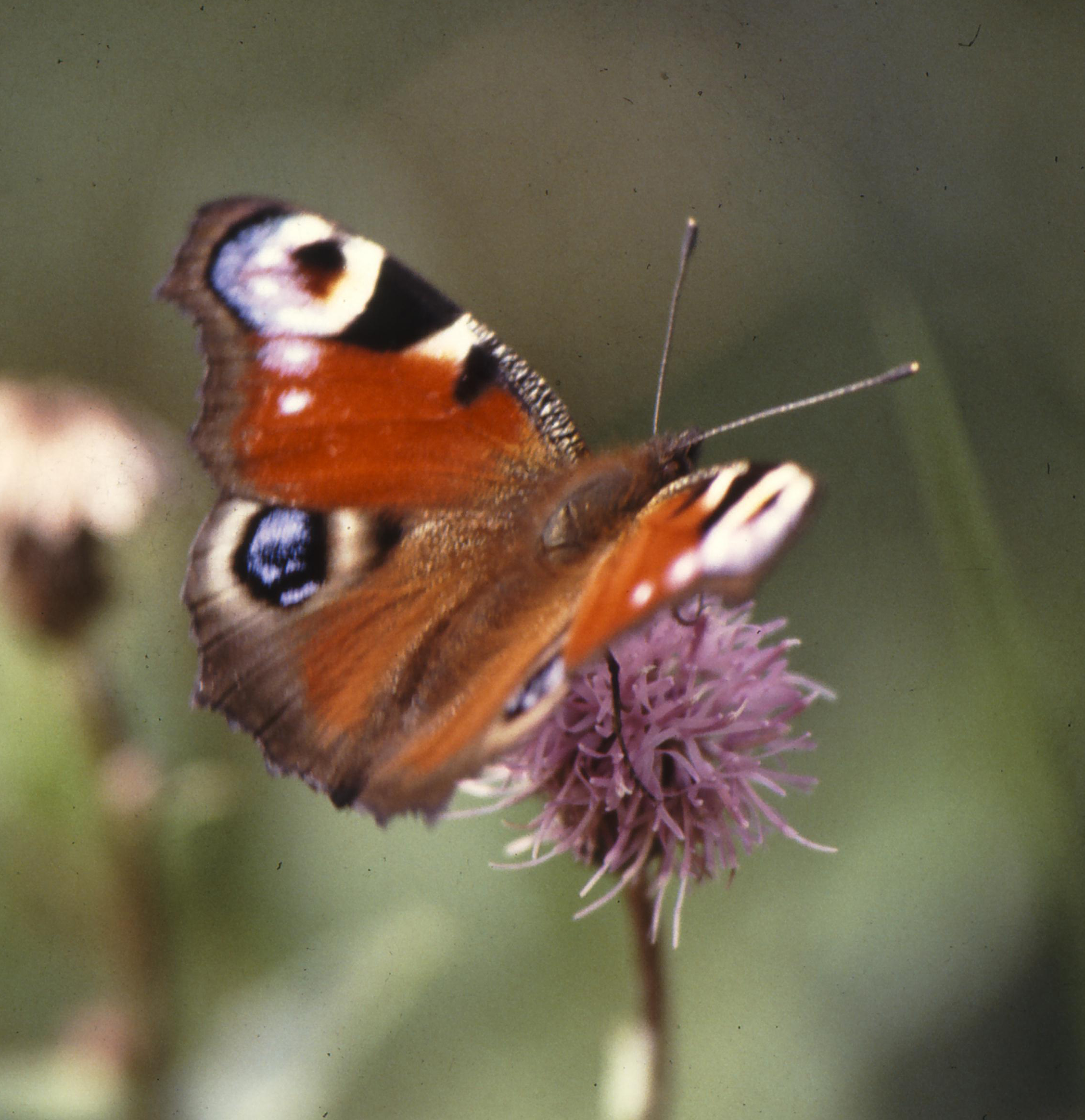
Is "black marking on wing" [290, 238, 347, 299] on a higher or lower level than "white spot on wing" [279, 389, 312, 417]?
higher

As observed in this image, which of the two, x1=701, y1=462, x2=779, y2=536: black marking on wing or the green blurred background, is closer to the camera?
x1=701, y1=462, x2=779, y2=536: black marking on wing

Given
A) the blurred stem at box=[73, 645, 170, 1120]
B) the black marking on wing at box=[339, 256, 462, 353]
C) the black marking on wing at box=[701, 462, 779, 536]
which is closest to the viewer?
the black marking on wing at box=[701, 462, 779, 536]

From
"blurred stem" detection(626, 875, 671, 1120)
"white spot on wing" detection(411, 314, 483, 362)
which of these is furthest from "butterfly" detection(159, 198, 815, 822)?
"blurred stem" detection(626, 875, 671, 1120)

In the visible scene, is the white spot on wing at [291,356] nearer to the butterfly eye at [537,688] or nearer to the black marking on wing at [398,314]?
the black marking on wing at [398,314]

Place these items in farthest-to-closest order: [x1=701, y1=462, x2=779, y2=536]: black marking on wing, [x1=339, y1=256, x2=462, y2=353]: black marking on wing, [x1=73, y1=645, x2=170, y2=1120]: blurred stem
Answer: [x1=73, y1=645, x2=170, y2=1120]: blurred stem → [x1=339, y1=256, x2=462, y2=353]: black marking on wing → [x1=701, y1=462, x2=779, y2=536]: black marking on wing

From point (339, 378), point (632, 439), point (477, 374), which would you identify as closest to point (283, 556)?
point (339, 378)

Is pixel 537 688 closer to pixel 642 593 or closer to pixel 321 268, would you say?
pixel 642 593

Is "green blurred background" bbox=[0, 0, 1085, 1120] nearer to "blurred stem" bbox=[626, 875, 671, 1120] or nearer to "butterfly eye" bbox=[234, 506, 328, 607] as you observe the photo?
"blurred stem" bbox=[626, 875, 671, 1120]

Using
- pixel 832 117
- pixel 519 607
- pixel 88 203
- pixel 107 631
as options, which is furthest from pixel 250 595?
pixel 832 117
